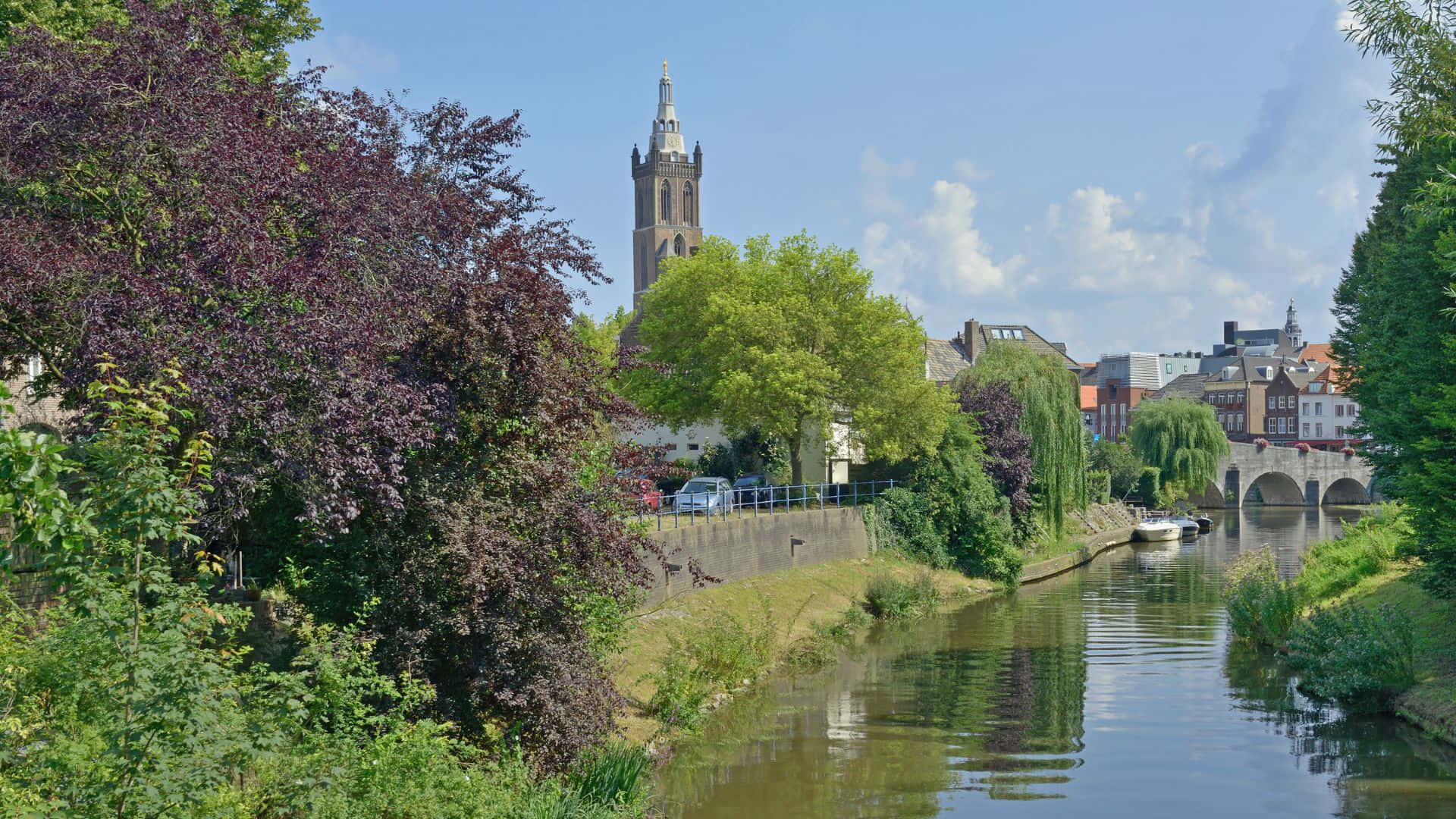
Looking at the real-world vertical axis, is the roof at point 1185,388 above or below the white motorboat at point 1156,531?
above

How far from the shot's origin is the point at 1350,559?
36.1 m

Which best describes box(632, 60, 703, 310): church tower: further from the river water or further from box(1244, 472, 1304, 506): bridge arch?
the river water

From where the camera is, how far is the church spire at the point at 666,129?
14138 centimetres

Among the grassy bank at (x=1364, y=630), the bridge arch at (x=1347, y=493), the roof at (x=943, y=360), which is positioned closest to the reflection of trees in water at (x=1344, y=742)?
the grassy bank at (x=1364, y=630)

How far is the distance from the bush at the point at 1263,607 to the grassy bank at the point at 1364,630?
0.02 meters

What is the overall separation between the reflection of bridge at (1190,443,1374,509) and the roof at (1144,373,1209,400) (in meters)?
21.5

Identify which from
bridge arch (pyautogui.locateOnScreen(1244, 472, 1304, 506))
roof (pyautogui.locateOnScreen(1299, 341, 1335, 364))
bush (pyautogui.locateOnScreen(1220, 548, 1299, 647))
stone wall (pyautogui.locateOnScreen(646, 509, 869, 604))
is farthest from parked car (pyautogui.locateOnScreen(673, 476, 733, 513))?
roof (pyautogui.locateOnScreen(1299, 341, 1335, 364))

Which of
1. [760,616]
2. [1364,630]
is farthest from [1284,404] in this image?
[1364,630]

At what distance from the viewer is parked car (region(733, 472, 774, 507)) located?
3781cm

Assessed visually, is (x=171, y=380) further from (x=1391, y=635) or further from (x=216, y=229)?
(x=1391, y=635)

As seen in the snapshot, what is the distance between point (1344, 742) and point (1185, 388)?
107 m

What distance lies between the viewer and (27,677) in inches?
446

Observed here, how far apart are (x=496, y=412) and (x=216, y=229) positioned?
3.98m

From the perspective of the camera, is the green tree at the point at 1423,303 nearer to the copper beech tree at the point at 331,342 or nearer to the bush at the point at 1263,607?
the bush at the point at 1263,607
